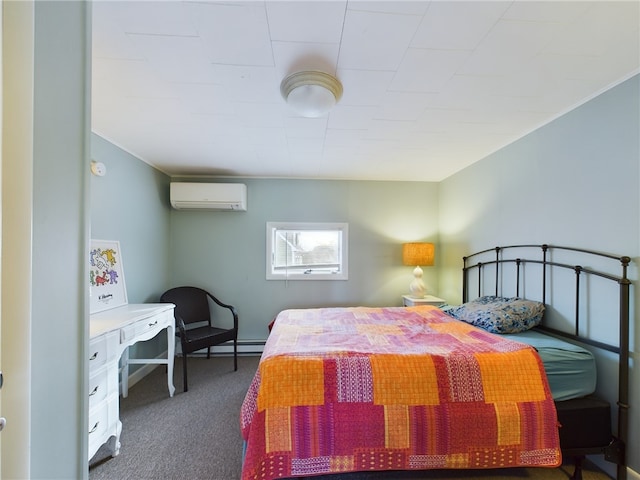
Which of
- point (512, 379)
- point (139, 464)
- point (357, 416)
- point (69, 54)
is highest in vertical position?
point (69, 54)

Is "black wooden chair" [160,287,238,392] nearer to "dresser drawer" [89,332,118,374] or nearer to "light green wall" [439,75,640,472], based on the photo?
"dresser drawer" [89,332,118,374]

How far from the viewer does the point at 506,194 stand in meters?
2.48

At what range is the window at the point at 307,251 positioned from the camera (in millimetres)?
3631

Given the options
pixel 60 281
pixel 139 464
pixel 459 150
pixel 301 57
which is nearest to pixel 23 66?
pixel 60 281

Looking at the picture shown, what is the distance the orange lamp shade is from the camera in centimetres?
340

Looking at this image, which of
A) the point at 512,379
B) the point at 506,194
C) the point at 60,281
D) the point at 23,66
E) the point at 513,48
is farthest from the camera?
the point at 506,194

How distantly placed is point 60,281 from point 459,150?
3.01 meters

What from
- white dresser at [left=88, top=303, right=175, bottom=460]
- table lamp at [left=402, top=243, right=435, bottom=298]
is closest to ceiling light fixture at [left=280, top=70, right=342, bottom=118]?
white dresser at [left=88, top=303, right=175, bottom=460]

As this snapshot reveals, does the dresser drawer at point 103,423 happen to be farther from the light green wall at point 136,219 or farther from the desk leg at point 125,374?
the light green wall at point 136,219

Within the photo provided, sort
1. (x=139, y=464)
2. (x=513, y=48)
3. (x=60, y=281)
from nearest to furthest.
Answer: (x=60, y=281) → (x=513, y=48) → (x=139, y=464)

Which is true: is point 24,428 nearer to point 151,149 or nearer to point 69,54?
point 69,54

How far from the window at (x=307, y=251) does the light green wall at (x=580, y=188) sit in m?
1.67

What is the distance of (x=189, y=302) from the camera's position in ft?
10.7

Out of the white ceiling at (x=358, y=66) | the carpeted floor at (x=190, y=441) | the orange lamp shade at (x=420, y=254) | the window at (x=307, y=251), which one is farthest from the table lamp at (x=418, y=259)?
the carpeted floor at (x=190, y=441)
